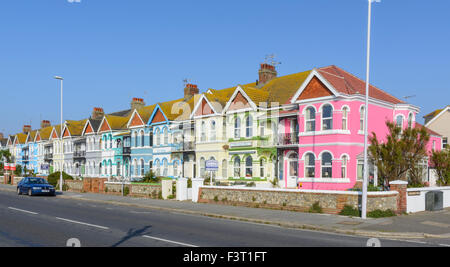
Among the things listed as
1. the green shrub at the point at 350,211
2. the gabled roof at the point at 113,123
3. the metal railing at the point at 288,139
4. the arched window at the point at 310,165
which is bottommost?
the green shrub at the point at 350,211

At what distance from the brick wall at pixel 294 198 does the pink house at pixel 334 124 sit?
5.35 meters

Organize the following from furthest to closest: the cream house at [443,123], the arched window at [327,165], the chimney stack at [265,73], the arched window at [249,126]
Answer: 1. the cream house at [443,123]
2. the chimney stack at [265,73]
3. the arched window at [249,126]
4. the arched window at [327,165]

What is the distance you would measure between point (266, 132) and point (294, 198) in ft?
37.6

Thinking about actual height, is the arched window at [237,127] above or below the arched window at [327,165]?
above

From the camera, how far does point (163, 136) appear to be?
43.4m

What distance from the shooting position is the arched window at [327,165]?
89.6ft

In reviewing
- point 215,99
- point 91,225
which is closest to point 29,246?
point 91,225

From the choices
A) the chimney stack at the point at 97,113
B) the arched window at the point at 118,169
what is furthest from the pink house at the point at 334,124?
the chimney stack at the point at 97,113

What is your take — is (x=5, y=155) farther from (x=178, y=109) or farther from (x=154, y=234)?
(x=154, y=234)

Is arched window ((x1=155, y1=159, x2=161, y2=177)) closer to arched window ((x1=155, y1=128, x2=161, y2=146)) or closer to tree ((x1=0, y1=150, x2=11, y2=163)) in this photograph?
arched window ((x1=155, y1=128, x2=161, y2=146))

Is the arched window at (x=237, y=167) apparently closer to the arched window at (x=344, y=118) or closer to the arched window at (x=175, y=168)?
the arched window at (x=175, y=168)

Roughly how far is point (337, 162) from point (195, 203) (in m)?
9.40

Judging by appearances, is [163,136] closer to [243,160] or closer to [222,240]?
[243,160]

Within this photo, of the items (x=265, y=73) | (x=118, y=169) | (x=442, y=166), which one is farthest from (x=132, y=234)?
(x=118, y=169)
